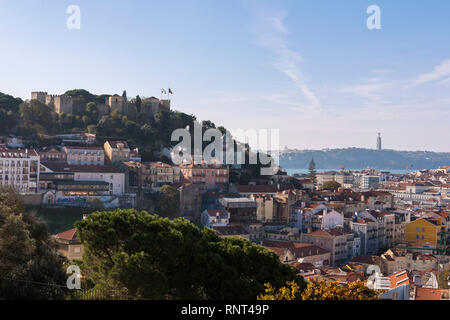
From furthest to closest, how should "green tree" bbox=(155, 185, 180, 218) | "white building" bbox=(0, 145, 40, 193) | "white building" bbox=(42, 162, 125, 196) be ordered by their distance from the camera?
"white building" bbox=(42, 162, 125, 196)
"green tree" bbox=(155, 185, 180, 218)
"white building" bbox=(0, 145, 40, 193)

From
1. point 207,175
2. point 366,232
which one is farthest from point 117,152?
point 366,232

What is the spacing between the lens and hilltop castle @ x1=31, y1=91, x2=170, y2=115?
6225 centimetres

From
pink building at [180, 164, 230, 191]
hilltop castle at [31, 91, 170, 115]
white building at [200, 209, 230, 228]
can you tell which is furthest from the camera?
hilltop castle at [31, 91, 170, 115]

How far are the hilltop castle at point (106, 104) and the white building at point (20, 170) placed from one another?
19.9m

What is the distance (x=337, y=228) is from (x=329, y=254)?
4474 mm

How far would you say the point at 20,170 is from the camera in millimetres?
42219

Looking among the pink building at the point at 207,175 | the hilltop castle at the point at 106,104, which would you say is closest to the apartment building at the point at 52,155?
the pink building at the point at 207,175

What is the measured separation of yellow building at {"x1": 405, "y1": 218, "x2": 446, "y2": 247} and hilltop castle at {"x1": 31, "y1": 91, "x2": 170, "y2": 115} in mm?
33164

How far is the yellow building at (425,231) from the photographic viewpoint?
45.1 meters

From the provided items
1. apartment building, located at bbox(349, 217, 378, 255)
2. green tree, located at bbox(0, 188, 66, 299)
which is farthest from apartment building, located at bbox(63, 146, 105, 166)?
green tree, located at bbox(0, 188, 66, 299)

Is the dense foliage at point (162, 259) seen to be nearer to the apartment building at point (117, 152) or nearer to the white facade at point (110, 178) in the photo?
the white facade at point (110, 178)

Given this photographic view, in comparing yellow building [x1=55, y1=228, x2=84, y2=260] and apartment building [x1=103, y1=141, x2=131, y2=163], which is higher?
apartment building [x1=103, y1=141, x2=131, y2=163]

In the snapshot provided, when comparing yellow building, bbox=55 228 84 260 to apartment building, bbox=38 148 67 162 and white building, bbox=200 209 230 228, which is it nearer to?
white building, bbox=200 209 230 228
